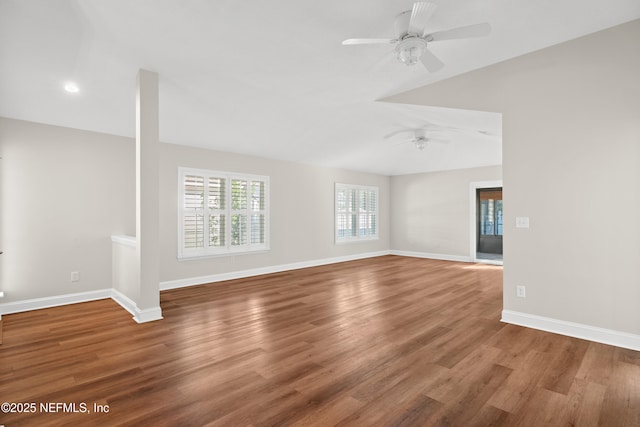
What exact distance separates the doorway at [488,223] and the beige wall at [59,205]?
777cm

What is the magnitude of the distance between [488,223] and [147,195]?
26.0 feet

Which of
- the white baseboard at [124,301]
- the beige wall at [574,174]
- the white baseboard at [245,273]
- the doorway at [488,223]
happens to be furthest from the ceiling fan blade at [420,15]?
the doorway at [488,223]

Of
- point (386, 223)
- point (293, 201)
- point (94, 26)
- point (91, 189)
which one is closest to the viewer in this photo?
point (94, 26)

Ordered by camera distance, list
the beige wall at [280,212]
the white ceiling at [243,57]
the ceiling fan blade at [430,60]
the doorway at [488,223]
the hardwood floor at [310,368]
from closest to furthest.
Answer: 1. the hardwood floor at [310,368]
2. the white ceiling at [243,57]
3. the ceiling fan blade at [430,60]
4. the beige wall at [280,212]
5. the doorway at [488,223]

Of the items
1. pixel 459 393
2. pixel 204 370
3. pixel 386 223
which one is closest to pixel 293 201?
pixel 386 223

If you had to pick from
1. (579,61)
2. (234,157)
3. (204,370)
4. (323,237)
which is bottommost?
(204,370)

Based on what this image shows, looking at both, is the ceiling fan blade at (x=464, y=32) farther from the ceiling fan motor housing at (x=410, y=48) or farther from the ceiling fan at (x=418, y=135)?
the ceiling fan at (x=418, y=135)

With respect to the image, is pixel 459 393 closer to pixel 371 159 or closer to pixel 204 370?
pixel 204 370

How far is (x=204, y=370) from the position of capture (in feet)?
7.87

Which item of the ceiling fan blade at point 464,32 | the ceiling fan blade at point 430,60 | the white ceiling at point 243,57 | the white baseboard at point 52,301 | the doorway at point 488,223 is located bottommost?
the white baseboard at point 52,301

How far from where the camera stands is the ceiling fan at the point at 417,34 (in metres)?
2.25

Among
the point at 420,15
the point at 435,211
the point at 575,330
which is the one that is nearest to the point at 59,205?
the point at 420,15

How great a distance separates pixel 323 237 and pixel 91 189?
4649mm

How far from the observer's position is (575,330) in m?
3.04
